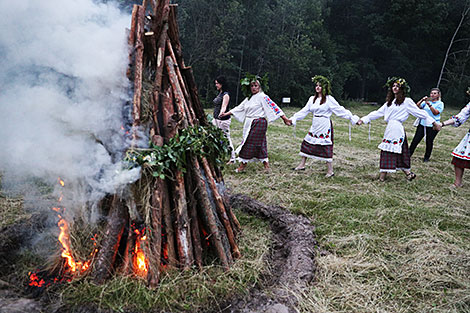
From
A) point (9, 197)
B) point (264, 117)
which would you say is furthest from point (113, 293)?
point (264, 117)

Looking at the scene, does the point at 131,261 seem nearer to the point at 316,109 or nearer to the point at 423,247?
the point at 423,247

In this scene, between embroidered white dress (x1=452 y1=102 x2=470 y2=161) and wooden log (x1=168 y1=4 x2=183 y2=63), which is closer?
wooden log (x1=168 y1=4 x2=183 y2=63)

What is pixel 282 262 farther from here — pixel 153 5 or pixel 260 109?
pixel 260 109

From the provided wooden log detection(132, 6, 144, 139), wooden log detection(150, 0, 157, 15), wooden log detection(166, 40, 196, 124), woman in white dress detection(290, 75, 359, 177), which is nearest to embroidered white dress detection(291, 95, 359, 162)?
woman in white dress detection(290, 75, 359, 177)

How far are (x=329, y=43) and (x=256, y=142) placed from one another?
23481mm

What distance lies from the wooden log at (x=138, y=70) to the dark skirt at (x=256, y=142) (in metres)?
3.49

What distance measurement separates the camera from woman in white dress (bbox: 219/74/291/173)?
6.25 metres

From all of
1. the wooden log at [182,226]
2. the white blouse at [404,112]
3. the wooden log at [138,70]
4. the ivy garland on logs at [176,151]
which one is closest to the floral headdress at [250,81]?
the white blouse at [404,112]

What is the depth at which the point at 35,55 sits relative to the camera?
288 cm

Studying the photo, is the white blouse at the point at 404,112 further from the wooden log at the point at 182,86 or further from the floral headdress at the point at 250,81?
the wooden log at the point at 182,86

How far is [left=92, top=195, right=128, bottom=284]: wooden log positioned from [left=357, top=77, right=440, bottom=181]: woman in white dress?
16.3ft

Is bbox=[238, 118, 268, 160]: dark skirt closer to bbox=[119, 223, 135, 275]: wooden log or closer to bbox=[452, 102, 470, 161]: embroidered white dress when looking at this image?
bbox=[452, 102, 470, 161]: embroidered white dress

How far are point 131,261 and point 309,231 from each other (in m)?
2.12

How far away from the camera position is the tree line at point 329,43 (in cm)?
1934
